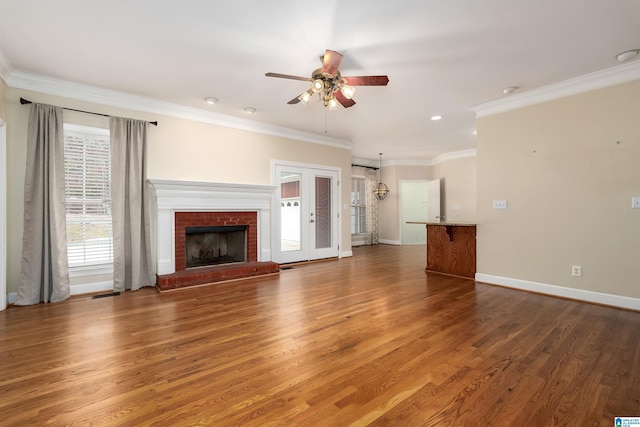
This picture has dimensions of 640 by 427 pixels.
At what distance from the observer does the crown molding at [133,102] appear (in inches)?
138

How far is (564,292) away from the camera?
12.0ft

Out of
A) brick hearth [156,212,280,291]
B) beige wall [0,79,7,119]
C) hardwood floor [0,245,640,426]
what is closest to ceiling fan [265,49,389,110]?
hardwood floor [0,245,640,426]

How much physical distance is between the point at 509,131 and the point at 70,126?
19.9 ft

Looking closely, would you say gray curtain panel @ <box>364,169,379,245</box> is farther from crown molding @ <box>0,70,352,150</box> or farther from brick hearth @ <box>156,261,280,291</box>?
brick hearth @ <box>156,261,280,291</box>

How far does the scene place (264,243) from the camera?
5.36 metres

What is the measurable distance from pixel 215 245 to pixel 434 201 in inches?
257

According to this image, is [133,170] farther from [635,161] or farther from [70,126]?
[635,161]

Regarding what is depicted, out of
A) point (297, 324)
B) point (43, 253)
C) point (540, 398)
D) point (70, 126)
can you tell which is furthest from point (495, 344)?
point (70, 126)

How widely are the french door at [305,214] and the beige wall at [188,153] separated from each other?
24 centimetres

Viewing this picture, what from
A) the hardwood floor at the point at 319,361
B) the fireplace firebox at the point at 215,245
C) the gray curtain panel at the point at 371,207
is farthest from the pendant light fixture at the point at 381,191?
the hardwood floor at the point at 319,361

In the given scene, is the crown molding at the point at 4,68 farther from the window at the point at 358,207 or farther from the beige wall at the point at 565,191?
the window at the point at 358,207

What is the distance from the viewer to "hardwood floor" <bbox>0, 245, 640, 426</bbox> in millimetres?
1591

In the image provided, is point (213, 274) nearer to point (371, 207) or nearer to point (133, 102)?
point (133, 102)

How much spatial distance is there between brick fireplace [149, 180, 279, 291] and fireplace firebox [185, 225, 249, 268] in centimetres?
5
